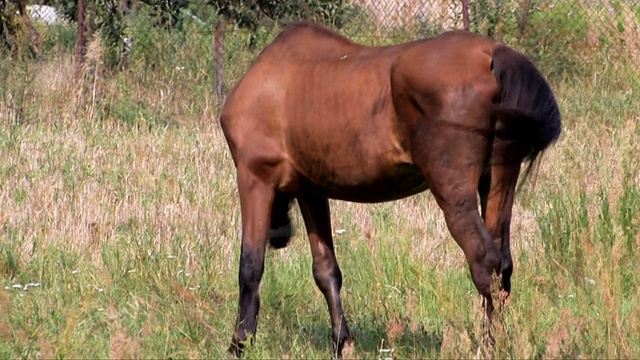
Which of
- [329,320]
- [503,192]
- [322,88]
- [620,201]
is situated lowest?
[329,320]

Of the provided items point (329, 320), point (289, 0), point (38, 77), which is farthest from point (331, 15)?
point (329, 320)

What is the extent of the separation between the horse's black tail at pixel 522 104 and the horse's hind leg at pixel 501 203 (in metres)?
0.18

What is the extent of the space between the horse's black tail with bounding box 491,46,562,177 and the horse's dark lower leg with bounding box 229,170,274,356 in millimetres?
1289

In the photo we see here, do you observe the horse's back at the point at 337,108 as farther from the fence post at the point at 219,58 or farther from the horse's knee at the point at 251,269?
the fence post at the point at 219,58

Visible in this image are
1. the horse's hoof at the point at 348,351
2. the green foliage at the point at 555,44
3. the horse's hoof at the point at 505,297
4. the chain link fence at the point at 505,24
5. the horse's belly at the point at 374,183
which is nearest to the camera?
the horse's hoof at the point at 505,297

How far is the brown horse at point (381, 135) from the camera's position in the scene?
4.86 metres

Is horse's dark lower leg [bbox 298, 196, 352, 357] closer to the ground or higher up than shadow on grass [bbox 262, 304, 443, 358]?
higher up

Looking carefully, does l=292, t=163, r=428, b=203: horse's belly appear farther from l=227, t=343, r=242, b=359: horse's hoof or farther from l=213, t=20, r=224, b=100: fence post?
l=213, t=20, r=224, b=100: fence post

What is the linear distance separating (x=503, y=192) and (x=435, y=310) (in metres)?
1.41

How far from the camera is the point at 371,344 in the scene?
19.6 ft

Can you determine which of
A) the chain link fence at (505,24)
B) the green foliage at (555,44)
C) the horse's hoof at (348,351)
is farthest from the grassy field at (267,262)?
the green foliage at (555,44)

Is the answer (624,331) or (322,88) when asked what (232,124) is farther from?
(624,331)

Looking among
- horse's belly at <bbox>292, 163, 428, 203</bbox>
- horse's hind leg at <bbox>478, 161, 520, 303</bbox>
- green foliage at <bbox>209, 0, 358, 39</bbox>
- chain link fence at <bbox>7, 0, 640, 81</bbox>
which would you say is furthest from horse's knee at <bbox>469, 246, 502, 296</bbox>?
green foliage at <bbox>209, 0, 358, 39</bbox>

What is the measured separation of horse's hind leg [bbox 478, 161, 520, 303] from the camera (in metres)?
5.12
